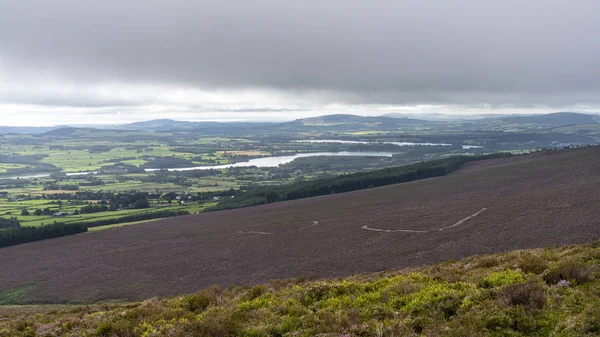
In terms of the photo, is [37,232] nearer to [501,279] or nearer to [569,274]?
[501,279]

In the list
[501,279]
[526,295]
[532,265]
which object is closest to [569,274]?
[501,279]

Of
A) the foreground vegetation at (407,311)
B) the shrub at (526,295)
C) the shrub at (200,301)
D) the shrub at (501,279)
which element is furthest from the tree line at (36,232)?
the shrub at (526,295)

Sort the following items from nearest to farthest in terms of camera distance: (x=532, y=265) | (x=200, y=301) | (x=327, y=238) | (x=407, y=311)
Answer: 1. (x=407, y=311)
2. (x=532, y=265)
3. (x=200, y=301)
4. (x=327, y=238)

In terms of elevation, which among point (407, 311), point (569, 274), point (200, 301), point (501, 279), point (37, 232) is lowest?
point (37, 232)

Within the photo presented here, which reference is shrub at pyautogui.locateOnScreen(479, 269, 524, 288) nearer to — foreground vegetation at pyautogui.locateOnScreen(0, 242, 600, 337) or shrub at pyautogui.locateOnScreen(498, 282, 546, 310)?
foreground vegetation at pyautogui.locateOnScreen(0, 242, 600, 337)

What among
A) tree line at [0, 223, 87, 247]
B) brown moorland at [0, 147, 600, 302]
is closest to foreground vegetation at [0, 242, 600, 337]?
brown moorland at [0, 147, 600, 302]
